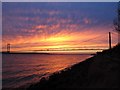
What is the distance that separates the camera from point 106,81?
12.5 meters

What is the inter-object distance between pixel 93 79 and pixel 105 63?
7.16 ft

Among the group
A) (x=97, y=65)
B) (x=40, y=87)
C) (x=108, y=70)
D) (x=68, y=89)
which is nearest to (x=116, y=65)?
(x=108, y=70)

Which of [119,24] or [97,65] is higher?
[119,24]

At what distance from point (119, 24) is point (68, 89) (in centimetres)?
1797

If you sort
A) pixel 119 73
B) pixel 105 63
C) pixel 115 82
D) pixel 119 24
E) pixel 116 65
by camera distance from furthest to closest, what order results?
pixel 119 24, pixel 105 63, pixel 116 65, pixel 119 73, pixel 115 82

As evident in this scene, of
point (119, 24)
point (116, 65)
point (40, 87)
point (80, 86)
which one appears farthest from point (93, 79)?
point (119, 24)

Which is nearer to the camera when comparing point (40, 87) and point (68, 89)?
point (68, 89)

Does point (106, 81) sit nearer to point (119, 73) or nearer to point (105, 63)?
point (119, 73)

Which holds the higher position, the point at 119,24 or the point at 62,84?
the point at 119,24

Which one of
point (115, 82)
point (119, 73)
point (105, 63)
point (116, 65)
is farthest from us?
point (105, 63)

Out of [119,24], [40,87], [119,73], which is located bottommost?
[40,87]

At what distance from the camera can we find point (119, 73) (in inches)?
521

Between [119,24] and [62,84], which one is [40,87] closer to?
[62,84]

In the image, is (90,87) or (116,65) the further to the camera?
(116,65)
